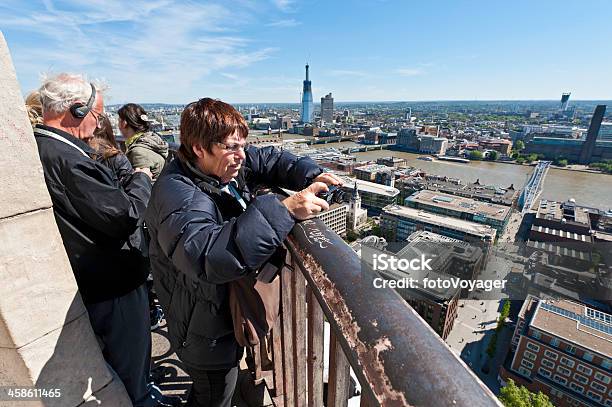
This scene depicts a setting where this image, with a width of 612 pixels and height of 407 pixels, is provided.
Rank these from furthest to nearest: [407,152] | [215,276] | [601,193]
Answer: [407,152], [601,193], [215,276]

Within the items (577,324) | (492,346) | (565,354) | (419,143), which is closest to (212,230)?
(577,324)

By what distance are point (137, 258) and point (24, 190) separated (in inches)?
19.9

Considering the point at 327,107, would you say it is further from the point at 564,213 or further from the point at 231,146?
the point at 231,146

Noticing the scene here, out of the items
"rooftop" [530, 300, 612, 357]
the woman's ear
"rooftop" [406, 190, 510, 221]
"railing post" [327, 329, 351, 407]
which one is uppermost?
the woman's ear

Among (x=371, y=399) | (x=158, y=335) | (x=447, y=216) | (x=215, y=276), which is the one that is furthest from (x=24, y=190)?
(x=447, y=216)

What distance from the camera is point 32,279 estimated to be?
762mm

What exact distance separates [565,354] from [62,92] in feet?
27.9

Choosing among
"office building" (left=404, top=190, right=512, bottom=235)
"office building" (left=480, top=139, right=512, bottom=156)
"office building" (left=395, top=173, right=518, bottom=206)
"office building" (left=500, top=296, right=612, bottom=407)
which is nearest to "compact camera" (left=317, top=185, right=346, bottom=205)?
"office building" (left=500, top=296, right=612, bottom=407)

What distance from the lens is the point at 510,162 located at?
130ft

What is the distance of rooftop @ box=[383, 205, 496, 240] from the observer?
48.9 ft

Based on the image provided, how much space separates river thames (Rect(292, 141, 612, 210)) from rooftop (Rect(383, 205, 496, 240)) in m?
14.2

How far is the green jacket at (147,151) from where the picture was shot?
1791 millimetres

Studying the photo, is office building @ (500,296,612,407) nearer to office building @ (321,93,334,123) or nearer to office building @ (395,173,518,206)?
office building @ (395,173,518,206)

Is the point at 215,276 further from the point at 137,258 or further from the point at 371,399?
the point at 137,258
